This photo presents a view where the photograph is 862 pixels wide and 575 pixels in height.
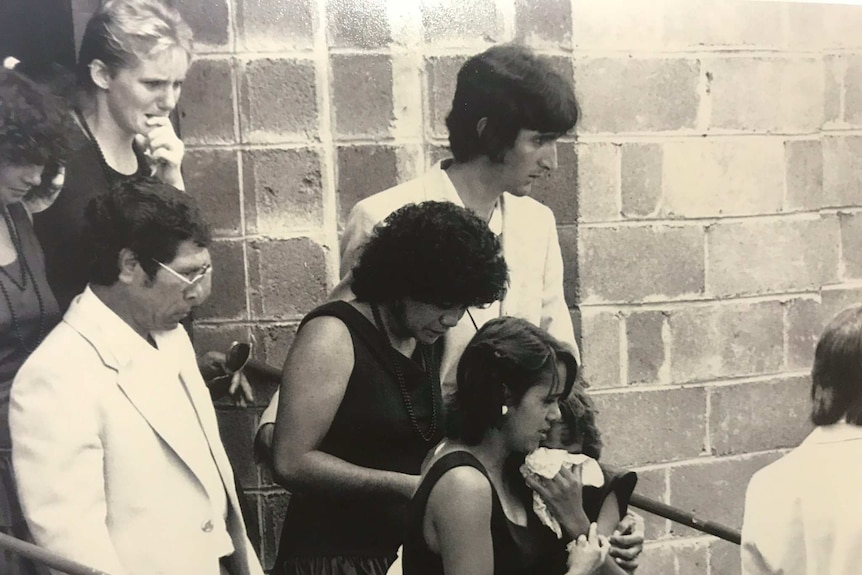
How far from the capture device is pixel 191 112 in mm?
1334

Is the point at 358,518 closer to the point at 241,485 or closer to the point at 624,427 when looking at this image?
the point at 241,485

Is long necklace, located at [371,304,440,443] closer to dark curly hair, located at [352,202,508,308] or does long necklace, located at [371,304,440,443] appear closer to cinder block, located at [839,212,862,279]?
dark curly hair, located at [352,202,508,308]

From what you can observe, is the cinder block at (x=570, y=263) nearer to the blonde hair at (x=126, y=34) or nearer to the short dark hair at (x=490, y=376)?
the short dark hair at (x=490, y=376)

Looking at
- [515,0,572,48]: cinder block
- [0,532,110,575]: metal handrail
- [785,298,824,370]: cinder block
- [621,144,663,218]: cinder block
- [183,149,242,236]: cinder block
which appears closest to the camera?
A: [0,532,110,575]: metal handrail

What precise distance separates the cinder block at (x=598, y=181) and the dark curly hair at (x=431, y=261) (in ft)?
0.81

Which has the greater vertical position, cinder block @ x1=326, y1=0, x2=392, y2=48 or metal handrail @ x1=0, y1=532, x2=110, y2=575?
cinder block @ x1=326, y1=0, x2=392, y2=48

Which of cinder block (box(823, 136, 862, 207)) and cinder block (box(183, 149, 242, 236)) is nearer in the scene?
cinder block (box(183, 149, 242, 236))

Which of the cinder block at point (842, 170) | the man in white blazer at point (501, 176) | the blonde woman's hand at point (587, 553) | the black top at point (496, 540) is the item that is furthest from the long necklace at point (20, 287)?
the cinder block at point (842, 170)

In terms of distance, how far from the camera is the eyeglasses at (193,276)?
1.31 m

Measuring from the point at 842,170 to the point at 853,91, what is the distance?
0.15m

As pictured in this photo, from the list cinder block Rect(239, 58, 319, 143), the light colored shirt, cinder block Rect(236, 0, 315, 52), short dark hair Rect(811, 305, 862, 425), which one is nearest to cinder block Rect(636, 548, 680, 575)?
the light colored shirt

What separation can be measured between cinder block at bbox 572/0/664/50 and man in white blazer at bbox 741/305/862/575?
0.63 metres

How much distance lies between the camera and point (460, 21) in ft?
4.69

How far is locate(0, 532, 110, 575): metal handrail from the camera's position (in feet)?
4.06
